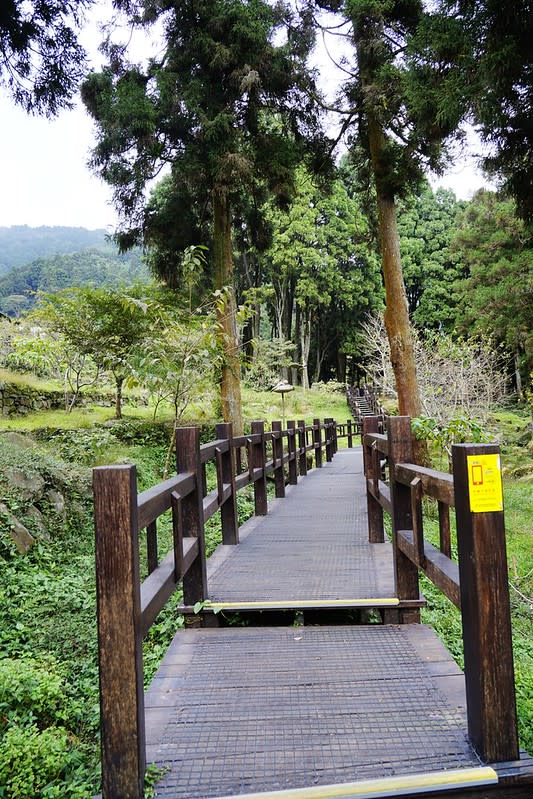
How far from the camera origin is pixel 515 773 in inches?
60.0

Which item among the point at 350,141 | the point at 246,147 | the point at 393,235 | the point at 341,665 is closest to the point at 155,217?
the point at 246,147

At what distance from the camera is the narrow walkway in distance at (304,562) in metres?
2.96

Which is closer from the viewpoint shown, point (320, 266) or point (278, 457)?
point (278, 457)

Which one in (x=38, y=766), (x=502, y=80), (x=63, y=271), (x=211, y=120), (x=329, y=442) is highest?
(x=63, y=271)

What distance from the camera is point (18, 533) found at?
4.29 m

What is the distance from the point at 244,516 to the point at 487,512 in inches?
196

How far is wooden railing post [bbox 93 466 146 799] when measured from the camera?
1.51 metres

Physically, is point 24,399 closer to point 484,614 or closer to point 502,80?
point 502,80

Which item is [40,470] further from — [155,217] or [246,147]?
[246,147]

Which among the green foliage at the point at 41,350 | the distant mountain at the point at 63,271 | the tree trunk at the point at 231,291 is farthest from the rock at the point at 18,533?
the distant mountain at the point at 63,271

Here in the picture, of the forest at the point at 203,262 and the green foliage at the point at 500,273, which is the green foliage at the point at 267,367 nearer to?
the forest at the point at 203,262

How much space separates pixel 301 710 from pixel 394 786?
0.51 metres

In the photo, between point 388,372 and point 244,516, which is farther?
point 388,372

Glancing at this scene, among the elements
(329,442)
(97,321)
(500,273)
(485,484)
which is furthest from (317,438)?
(500,273)
